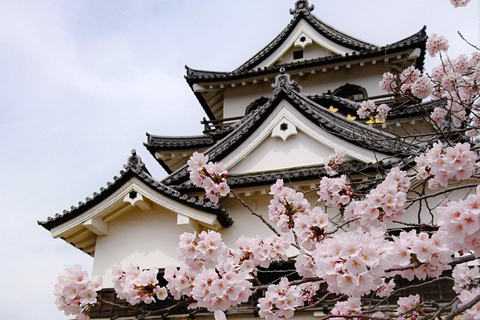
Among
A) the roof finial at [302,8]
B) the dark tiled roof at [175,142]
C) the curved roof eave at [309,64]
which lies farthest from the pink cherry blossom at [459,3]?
the roof finial at [302,8]

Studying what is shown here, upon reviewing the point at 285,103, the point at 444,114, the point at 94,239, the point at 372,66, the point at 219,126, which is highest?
the point at 372,66

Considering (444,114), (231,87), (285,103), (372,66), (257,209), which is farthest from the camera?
(231,87)

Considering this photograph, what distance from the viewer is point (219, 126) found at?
42.8 ft

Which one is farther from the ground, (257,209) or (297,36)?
(297,36)

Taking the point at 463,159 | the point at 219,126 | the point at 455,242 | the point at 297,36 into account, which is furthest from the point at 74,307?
the point at 297,36

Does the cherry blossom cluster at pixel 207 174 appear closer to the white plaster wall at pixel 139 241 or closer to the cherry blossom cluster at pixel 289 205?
the cherry blossom cluster at pixel 289 205

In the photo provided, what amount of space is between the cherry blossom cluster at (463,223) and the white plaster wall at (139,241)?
238 inches

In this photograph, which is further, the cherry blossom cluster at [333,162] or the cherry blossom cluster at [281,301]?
the cherry blossom cluster at [333,162]

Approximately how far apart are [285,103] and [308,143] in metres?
1.04

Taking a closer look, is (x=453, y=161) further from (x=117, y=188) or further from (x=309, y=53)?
(x=309, y=53)

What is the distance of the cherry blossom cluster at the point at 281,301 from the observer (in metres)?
3.23

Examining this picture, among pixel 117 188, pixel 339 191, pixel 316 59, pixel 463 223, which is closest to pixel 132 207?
pixel 117 188

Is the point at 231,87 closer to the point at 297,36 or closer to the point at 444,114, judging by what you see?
the point at 297,36

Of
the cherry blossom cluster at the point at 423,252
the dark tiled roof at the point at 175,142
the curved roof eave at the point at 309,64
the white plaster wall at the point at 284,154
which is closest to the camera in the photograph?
the cherry blossom cluster at the point at 423,252
